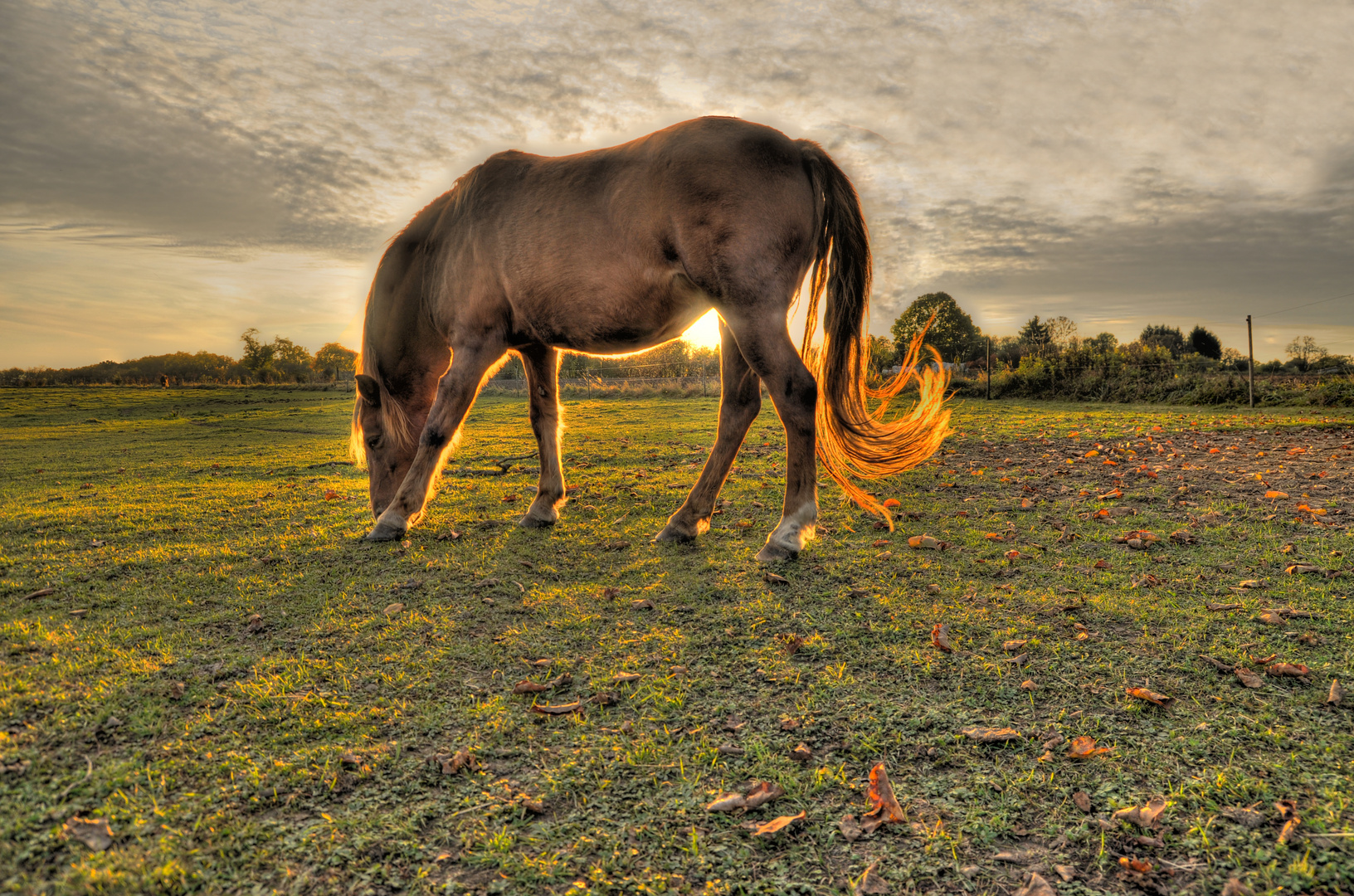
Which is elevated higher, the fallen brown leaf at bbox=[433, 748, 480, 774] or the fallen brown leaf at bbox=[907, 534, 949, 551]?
the fallen brown leaf at bbox=[907, 534, 949, 551]

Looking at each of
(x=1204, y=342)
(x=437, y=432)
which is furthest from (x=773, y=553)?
(x=1204, y=342)

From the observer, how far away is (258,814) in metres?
1.59

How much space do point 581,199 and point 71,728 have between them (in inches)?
138

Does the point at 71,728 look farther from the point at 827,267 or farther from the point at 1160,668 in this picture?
the point at 827,267

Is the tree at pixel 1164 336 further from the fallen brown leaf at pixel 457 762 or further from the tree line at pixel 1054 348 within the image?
the fallen brown leaf at pixel 457 762

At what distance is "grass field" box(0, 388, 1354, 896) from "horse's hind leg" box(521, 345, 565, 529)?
28cm

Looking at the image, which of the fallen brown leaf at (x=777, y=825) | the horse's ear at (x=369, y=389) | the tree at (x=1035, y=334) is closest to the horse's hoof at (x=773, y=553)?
the fallen brown leaf at (x=777, y=825)

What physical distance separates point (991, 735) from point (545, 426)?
13.2 feet

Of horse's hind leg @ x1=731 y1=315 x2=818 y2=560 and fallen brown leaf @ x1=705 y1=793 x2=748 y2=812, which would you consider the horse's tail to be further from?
fallen brown leaf @ x1=705 y1=793 x2=748 y2=812

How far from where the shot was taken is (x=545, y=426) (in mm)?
5184

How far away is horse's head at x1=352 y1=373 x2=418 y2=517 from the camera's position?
17.0 feet

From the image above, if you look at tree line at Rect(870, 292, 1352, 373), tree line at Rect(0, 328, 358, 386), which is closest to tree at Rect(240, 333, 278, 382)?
tree line at Rect(0, 328, 358, 386)

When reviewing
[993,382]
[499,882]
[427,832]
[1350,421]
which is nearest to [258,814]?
[427,832]

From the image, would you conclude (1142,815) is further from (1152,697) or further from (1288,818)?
(1152,697)
